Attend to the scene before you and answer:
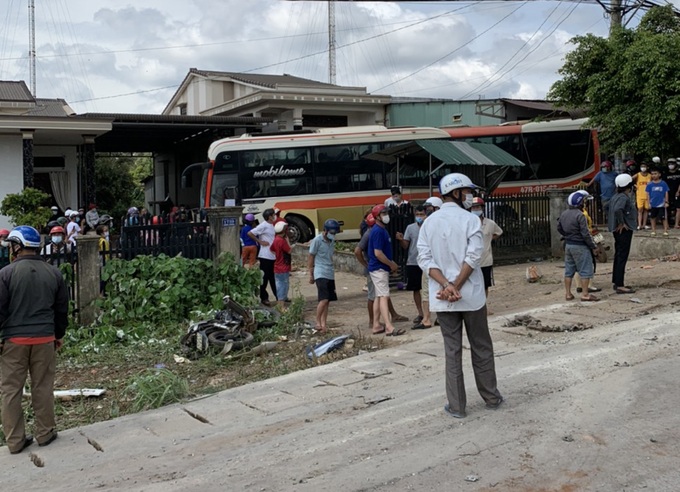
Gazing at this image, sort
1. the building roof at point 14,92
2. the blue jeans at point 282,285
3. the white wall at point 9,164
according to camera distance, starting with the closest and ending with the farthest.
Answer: the blue jeans at point 282,285
the white wall at point 9,164
the building roof at point 14,92

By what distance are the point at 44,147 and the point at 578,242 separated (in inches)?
828

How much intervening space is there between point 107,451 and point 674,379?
5.13 metres

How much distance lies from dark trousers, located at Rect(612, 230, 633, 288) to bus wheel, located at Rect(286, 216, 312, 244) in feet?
36.8

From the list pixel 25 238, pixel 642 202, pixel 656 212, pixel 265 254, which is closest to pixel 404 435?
pixel 25 238

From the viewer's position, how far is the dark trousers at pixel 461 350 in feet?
19.5

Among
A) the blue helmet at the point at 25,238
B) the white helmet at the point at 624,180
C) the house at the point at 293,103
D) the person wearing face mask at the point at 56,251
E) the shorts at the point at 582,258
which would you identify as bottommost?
the shorts at the point at 582,258

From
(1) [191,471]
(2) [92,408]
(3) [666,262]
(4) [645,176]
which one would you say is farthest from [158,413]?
(4) [645,176]

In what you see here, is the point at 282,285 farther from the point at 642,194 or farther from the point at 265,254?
the point at 642,194

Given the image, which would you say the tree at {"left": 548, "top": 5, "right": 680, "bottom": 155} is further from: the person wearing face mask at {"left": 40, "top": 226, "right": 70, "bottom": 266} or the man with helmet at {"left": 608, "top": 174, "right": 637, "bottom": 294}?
the person wearing face mask at {"left": 40, "top": 226, "right": 70, "bottom": 266}

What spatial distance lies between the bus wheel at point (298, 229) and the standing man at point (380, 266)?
1118 cm

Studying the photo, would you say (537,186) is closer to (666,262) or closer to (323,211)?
(323,211)

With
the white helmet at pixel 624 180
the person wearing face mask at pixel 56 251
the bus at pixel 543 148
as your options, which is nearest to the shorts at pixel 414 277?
the white helmet at pixel 624 180

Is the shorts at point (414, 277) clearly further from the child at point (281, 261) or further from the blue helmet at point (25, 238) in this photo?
the blue helmet at point (25, 238)

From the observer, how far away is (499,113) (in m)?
29.7
